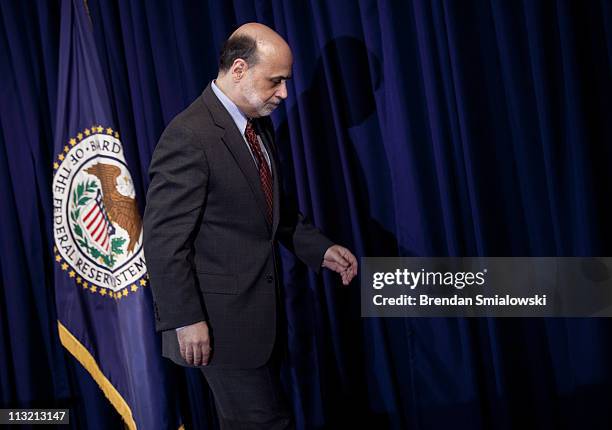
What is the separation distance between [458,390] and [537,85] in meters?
1.18

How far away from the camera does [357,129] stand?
2.31m

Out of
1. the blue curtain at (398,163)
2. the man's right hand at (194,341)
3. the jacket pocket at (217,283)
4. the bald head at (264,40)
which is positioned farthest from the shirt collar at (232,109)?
the blue curtain at (398,163)

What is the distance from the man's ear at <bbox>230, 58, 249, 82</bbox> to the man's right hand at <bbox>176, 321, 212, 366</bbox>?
0.67 metres

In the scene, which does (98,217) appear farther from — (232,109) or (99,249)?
(232,109)

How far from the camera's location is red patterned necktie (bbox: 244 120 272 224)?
1660 millimetres

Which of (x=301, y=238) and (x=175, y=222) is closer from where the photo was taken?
(x=175, y=222)

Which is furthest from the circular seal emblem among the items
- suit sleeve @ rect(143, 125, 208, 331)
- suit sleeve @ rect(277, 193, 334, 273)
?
suit sleeve @ rect(143, 125, 208, 331)

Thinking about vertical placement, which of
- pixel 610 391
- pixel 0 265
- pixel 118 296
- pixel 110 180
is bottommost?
pixel 610 391

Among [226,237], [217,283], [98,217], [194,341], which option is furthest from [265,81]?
[98,217]

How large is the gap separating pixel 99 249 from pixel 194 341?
3.56 ft

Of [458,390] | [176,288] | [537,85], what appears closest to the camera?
[176,288]

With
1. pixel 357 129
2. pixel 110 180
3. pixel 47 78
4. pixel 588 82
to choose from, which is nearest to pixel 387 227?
pixel 357 129

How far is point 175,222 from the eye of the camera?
146 cm

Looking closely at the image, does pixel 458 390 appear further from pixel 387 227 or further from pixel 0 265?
pixel 0 265
